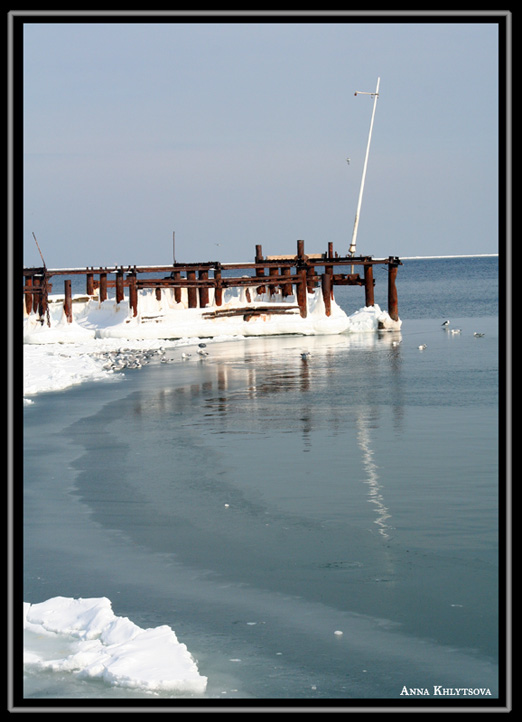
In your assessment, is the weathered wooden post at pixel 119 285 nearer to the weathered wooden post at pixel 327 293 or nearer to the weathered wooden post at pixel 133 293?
the weathered wooden post at pixel 133 293

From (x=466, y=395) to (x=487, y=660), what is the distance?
1301cm

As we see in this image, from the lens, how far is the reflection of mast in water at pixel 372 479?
29.5 ft

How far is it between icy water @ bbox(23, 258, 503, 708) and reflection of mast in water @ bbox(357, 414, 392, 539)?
0.03 m

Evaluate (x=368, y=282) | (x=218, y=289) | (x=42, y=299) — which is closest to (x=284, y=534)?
(x=218, y=289)

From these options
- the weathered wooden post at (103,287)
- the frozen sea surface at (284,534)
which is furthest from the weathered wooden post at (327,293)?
the frozen sea surface at (284,534)

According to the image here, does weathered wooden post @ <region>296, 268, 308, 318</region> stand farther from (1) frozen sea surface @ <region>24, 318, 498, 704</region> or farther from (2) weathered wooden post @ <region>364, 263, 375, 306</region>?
(1) frozen sea surface @ <region>24, 318, 498, 704</region>

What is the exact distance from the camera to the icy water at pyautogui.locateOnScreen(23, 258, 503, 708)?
591 centimetres

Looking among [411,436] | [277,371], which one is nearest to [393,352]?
[277,371]

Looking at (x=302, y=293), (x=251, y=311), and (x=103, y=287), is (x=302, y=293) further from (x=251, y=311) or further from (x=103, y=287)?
(x=103, y=287)

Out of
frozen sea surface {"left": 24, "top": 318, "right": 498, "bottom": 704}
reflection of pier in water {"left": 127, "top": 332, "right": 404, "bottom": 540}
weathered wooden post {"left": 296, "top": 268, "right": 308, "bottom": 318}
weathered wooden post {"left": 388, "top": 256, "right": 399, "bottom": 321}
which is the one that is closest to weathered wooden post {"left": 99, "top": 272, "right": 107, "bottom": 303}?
weathered wooden post {"left": 296, "top": 268, "right": 308, "bottom": 318}

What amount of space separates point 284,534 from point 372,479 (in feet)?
7.76

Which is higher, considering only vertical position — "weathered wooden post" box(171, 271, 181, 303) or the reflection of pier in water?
"weathered wooden post" box(171, 271, 181, 303)

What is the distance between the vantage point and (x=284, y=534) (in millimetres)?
8805

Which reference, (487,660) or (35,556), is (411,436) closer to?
(35,556)
